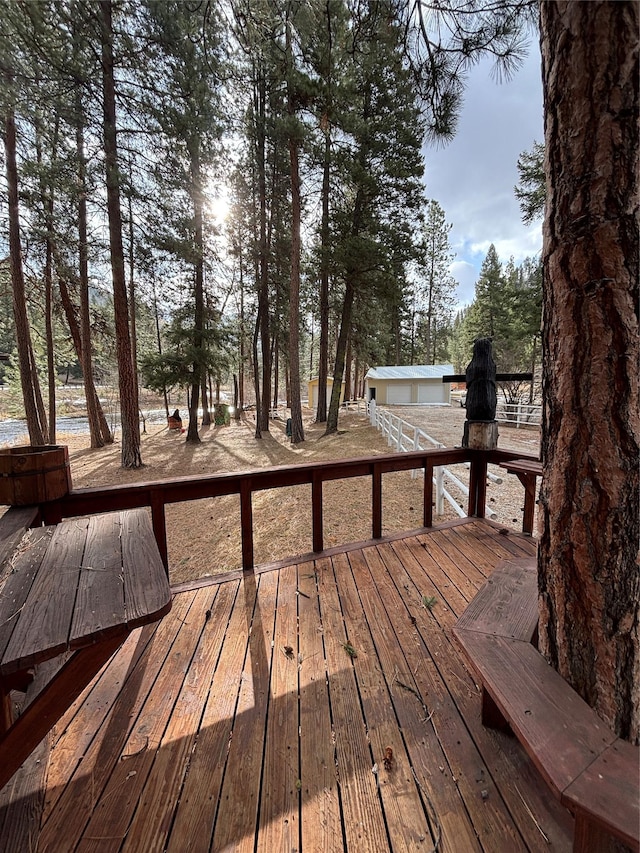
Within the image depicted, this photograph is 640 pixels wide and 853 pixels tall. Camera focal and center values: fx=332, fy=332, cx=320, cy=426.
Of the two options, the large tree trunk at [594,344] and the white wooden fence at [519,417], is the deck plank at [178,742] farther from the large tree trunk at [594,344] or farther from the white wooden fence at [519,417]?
the white wooden fence at [519,417]

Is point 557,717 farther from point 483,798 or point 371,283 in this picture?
point 371,283

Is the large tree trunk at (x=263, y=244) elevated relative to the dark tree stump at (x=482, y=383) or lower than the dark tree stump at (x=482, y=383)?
elevated

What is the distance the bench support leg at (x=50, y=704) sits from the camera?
933 mm

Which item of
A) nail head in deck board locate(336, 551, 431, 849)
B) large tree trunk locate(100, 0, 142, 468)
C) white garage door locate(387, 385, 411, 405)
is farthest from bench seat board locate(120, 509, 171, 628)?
white garage door locate(387, 385, 411, 405)

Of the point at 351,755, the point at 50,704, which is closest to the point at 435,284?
the point at 351,755

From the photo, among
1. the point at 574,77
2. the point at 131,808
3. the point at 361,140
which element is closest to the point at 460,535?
the point at 131,808

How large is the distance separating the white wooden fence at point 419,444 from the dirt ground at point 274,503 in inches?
13.4

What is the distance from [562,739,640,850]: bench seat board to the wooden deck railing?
1.87 meters

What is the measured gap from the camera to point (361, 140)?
8.30m

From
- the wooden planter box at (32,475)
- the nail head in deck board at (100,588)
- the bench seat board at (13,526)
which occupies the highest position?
the wooden planter box at (32,475)

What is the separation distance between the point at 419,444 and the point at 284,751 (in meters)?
4.98

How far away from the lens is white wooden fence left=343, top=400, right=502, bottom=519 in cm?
384

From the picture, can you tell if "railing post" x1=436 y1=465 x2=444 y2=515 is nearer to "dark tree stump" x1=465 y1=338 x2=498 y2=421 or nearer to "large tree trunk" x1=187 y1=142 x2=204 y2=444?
"dark tree stump" x1=465 y1=338 x2=498 y2=421

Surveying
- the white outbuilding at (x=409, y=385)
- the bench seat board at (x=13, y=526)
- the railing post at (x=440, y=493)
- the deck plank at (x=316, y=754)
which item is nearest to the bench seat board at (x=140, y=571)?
the bench seat board at (x=13, y=526)
